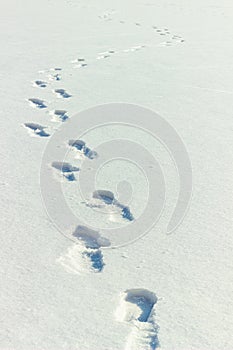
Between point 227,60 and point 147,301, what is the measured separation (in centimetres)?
400

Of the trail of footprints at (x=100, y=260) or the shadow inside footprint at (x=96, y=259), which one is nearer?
the trail of footprints at (x=100, y=260)

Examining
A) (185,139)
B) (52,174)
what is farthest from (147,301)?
(185,139)

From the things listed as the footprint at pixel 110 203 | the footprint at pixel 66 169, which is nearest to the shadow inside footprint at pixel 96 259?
the footprint at pixel 110 203

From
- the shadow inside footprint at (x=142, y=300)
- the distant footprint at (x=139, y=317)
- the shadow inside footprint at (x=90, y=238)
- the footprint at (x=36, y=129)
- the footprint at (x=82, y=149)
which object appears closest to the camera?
the distant footprint at (x=139, y=317)

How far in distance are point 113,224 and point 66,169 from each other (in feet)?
1.85

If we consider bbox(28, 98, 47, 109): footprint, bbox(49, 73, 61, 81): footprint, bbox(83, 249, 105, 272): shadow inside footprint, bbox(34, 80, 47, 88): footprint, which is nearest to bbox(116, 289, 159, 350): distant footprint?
bbox(83, 249, 105, 272): shadow inside footprint

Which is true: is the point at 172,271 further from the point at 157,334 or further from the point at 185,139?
the point at 185,139

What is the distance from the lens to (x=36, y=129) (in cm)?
285

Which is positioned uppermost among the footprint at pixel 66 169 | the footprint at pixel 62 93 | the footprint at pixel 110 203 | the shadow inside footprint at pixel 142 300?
the shadow inside footprint at pixel 142 300

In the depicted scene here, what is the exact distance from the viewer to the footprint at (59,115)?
3.02 metres

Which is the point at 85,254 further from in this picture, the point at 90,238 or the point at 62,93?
the point at 62,93

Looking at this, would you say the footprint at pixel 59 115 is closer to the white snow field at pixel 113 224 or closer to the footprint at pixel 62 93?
the white snow field at pixel 113 224

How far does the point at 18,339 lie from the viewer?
129cm

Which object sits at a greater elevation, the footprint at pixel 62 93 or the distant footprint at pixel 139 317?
the distant footprint at pixel 139 317
